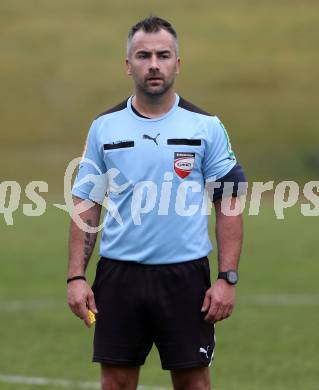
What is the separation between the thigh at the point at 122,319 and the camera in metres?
7.66

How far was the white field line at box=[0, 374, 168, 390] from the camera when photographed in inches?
436

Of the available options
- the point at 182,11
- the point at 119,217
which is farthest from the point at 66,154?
the point at 119,217

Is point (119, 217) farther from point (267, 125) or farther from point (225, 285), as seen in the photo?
point (267, 125)

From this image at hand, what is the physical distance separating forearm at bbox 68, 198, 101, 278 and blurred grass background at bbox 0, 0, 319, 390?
12.0 feet

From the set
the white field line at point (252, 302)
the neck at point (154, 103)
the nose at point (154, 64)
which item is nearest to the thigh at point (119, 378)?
the neck at point (154, 103)

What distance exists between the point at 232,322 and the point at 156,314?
7.64 meters

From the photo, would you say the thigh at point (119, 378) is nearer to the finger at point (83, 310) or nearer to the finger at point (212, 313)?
the finger at point (83, 310)

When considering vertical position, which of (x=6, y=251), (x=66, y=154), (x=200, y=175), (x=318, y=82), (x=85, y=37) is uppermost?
(x=85, y=37)

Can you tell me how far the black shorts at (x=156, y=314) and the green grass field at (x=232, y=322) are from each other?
3.48m

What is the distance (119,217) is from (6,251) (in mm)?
15766

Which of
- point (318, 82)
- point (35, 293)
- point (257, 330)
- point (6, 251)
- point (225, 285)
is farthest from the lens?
point (318, 82)

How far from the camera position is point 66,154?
4872 cm

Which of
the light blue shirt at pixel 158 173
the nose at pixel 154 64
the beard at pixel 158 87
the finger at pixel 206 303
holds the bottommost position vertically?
the finger at pixel 206 303

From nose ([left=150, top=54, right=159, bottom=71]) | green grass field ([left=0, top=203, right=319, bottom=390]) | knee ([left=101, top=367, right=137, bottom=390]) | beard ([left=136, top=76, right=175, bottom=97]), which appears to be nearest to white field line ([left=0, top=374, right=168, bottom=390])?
green grass field ([left=0, top=203, right=319, bottom=390])
